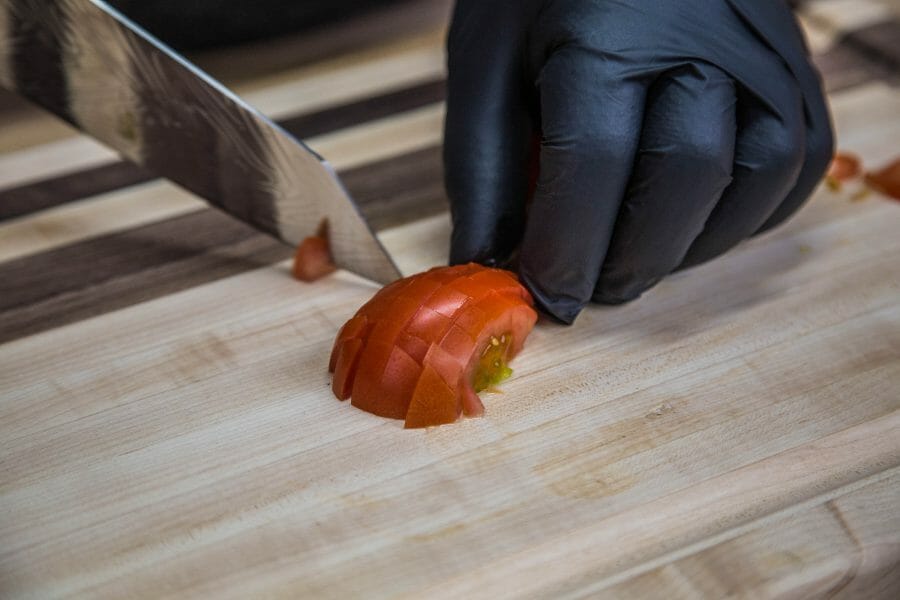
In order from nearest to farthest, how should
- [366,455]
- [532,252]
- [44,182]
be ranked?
[366,455]
[532,252]
[44,182]

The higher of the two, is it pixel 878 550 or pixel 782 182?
pixel 782 182

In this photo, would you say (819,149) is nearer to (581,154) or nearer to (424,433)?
(581,154)

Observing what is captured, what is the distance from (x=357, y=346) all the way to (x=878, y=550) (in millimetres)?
537

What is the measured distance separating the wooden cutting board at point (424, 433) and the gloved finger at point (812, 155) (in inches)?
2.8

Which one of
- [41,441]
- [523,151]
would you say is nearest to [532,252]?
[523,151]

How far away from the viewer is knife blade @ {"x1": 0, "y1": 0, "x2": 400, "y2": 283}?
126 cm

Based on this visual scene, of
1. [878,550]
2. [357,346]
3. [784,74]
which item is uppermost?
[784,74]

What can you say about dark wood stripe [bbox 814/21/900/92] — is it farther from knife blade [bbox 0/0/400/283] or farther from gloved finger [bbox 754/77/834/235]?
knife blade [bbox 0/0/400/283]

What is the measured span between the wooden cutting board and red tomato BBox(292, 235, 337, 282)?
24mm

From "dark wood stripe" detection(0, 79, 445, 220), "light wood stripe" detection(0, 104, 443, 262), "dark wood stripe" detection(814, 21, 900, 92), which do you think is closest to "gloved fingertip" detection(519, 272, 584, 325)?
"light wood stripe" detection(0, 104, 443, 262)

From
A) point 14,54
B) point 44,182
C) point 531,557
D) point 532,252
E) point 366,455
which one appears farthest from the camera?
point 44,182

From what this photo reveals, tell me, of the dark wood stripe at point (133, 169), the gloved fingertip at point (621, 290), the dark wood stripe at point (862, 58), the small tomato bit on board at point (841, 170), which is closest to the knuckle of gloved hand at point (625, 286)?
the gloved fingertip at point (621, 290)

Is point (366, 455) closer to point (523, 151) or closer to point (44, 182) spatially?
point (523, 151)

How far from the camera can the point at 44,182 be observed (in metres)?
1.56
